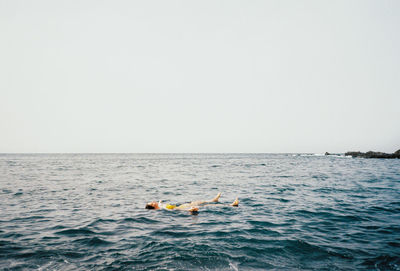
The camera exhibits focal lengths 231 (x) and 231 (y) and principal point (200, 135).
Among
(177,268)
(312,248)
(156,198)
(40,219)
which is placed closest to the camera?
(177,268)

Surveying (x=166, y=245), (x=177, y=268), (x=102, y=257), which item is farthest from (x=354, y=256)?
(x=102, y=257)

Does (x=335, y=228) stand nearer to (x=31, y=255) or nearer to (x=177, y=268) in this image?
(x=177, y=268)

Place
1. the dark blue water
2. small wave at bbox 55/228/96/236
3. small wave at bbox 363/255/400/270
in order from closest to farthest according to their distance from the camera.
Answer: small wave at bbox 363/255/400/270 → the dark blue water → small wave at bbox 55/228/96/236

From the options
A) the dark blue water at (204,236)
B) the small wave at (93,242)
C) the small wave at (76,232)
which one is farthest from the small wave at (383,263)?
the small wave at (76,232)

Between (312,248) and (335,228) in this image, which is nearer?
(312,248)

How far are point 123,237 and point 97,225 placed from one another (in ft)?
7.66

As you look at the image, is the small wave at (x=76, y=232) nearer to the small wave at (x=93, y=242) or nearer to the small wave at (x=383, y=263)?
the small wave at (x=93, y=242)

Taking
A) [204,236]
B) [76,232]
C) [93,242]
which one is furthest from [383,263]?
[76,232]

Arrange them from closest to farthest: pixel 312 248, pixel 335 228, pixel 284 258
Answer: pixel 284 258, pixel 312 248, pixel 335 228

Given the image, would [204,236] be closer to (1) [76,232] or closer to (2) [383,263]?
(1) [76,232]

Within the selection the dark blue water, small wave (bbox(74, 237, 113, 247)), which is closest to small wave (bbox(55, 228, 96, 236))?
the dark blue water

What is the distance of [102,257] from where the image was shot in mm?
7266

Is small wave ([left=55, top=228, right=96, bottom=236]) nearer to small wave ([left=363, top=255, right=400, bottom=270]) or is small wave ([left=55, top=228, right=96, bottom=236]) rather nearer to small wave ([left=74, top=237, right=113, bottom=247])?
small wave ([left=74, top=237, right=113, bottom=247])

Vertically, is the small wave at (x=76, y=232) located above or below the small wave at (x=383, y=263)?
below
